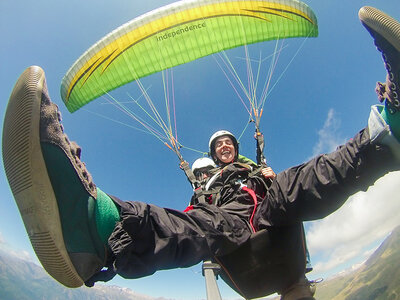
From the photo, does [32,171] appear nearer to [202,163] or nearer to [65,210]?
[65,210]

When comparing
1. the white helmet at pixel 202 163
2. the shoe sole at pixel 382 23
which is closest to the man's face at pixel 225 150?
the white helmet at pixel 202 163

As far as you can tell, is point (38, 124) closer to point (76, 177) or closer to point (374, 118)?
point (76, 177)

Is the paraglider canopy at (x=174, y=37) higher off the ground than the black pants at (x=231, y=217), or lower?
higher

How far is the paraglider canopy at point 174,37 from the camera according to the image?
18.0ft

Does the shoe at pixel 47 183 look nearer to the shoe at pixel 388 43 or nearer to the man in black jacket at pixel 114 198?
the man in black jacket at pixel 114 198

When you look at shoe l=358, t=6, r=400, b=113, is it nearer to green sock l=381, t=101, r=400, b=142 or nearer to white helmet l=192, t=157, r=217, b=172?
green sock l=381, t=101, r=400, b=142

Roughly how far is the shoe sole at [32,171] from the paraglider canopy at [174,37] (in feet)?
14.5

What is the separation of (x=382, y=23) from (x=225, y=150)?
109 inches

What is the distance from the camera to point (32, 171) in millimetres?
1447

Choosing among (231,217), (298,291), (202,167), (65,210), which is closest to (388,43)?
(231,217)

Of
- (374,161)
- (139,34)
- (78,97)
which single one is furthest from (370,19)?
(78,97)

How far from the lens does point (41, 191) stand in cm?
146

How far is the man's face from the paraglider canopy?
2888 mm

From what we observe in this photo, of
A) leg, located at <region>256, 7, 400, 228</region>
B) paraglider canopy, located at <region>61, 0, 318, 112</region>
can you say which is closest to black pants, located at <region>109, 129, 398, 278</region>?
leg, located at <region>256, 7, 400, 228</region>
